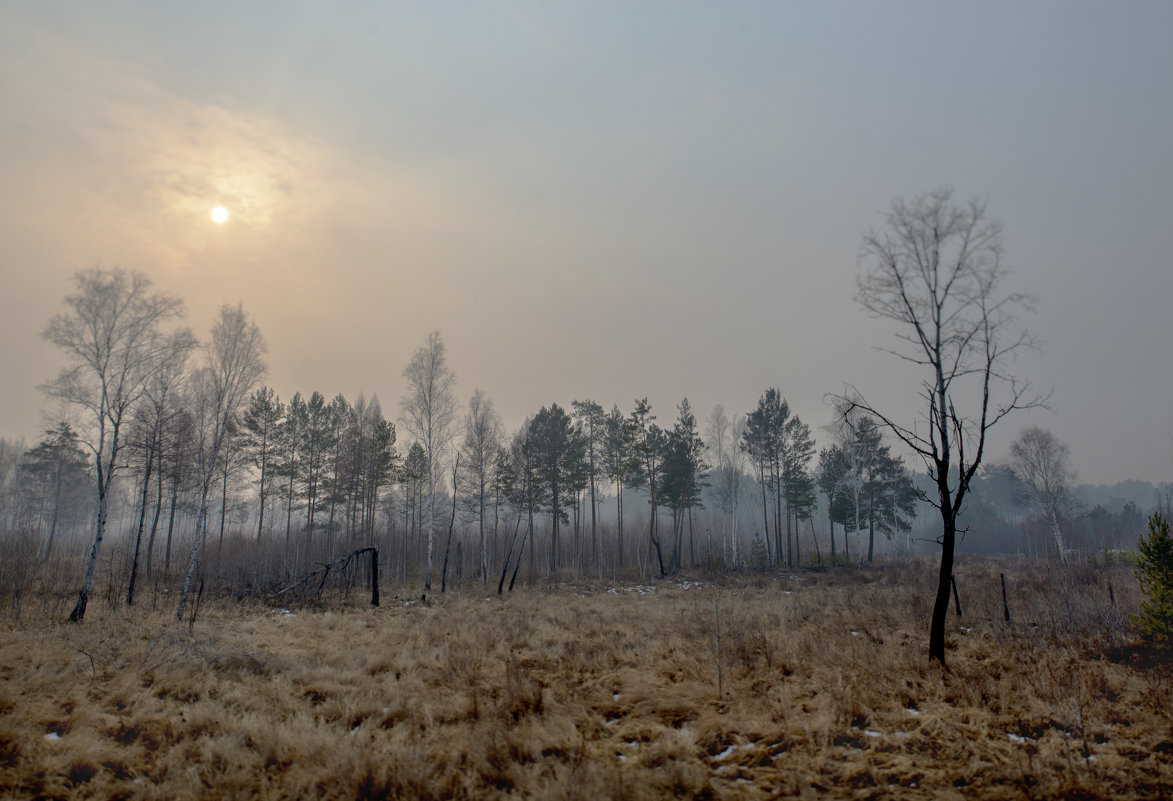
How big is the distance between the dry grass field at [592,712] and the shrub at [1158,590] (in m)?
0.64

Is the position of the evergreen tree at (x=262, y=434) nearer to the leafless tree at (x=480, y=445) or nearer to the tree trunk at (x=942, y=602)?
the leafless tree at (x=480, y=445)

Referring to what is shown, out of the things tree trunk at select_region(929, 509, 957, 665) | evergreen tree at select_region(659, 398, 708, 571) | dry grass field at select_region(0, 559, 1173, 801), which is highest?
evergreen tree at select_region(659, 398, 708, 571)

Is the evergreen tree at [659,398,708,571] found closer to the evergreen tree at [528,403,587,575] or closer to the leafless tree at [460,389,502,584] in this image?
the evergreen tree at [528,403,587,575]

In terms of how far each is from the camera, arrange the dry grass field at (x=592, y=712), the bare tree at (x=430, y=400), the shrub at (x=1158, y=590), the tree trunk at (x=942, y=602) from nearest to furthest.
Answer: the dry grass field at (x=592, y=712)
the tree trunk at (x=942, y=602)
the shrub at (x=1158, y=590)
the bare tree at (x=430, y=400)

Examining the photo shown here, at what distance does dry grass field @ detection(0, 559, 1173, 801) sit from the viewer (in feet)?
20.9

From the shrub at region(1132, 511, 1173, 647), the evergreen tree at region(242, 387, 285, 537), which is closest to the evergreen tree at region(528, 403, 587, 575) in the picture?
the evergreen tree at region(242, 387, 285, 537)

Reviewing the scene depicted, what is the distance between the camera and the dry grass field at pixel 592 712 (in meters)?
6.36

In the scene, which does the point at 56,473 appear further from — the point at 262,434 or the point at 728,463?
the point at 728,463

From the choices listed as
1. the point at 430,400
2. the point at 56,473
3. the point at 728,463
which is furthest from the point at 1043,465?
the point at 56,473

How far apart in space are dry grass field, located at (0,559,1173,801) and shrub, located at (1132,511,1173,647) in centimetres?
64

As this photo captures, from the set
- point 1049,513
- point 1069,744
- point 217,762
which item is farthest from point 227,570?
point 1049,513

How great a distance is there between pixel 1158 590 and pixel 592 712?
1227 centimetres

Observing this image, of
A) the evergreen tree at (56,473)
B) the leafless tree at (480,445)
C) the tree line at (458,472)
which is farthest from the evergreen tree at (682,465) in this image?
the evergreen tree at (56,473)

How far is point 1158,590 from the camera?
1089 centimetres
